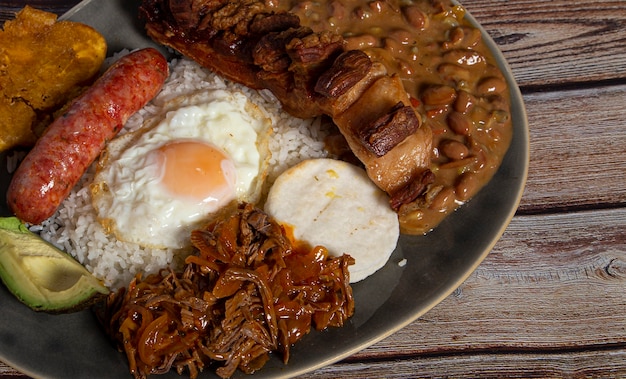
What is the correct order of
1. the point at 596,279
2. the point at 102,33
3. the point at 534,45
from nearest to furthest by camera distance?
the point at 596,279 → the point at 102,33 → the point at 534,45

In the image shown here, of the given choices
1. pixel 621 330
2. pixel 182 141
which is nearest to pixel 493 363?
pixel 621 330

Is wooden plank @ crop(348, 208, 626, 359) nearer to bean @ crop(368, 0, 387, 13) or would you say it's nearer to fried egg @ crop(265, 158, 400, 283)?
fried egg @ crop(265, 158, 400, 283)

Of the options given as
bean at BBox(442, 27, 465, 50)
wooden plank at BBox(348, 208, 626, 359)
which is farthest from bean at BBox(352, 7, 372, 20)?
wooden plank at BBox(348, 208, 626, 359)

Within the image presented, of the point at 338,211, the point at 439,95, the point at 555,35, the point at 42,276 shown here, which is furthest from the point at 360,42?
the point at 42,276

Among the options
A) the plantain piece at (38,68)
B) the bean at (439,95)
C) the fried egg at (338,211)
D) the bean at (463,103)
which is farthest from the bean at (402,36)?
the plantain piece at (38,68)

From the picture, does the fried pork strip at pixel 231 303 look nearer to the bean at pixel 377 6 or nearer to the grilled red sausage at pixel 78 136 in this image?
the grilled red sausage at pixel 78 136

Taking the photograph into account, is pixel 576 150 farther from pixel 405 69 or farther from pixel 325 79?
pixel 325 79

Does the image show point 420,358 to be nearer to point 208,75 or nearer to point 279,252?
point 279,252
